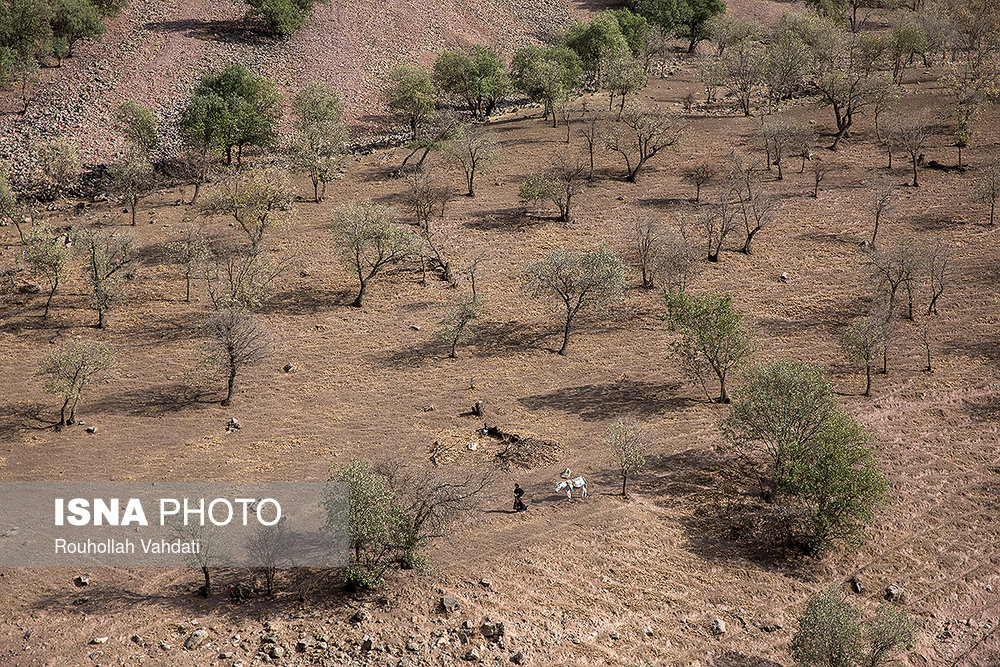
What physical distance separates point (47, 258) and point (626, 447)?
44076 millimetres

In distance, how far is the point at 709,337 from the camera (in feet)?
160

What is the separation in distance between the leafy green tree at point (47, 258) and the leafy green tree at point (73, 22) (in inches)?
1784

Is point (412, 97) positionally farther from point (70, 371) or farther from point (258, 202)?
point (70, 371)

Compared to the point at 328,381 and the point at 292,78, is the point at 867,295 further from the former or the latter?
the point at 292,78

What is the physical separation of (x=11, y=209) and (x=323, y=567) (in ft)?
182

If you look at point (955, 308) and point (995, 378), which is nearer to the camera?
point (995, 378)

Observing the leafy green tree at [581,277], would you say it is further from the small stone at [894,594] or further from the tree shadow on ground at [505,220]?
the small stone at [894,594]

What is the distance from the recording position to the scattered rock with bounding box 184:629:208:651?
96.9 feet

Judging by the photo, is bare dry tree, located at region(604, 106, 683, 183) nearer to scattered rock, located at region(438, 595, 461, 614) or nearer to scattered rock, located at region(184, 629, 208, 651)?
scattered rock, located at region(438, 595, 461, 614)

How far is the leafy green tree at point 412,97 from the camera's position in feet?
306

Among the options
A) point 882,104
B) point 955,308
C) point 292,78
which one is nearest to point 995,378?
point 955,308

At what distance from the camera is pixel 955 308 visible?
60.3 m

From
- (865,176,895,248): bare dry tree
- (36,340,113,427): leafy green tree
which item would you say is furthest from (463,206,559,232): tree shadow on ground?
(36,340,113,427): leafy green tree

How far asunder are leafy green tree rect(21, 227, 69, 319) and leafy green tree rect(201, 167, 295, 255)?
13529 mm
